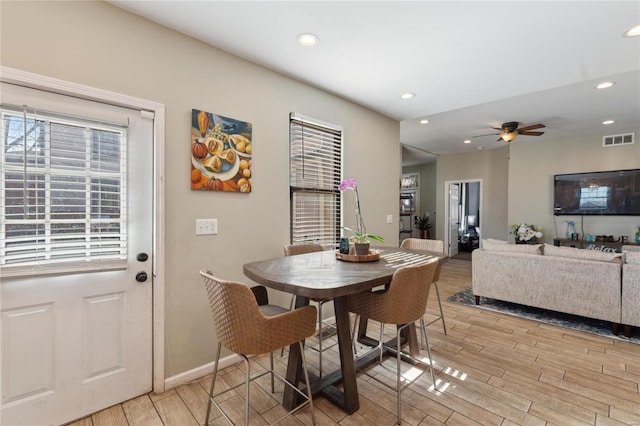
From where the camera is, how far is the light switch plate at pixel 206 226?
2204 millimetres

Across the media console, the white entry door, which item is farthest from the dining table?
the media console

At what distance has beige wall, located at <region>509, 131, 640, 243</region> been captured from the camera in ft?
17.3

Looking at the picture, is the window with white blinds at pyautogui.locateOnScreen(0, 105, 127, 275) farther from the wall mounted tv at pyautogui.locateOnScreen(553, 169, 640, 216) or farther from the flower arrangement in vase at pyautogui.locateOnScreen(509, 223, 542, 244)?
the wall mounted tv at pyautogui.locateOnScreen(553, 169, 640, 216)

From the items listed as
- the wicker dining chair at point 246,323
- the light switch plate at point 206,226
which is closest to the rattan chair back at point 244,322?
the wicker dining chair at point 246,323

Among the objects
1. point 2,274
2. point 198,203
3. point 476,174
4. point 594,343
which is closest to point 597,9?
point 594,343

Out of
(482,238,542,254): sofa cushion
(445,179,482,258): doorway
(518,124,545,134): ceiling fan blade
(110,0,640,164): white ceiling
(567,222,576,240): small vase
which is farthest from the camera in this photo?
(445,179,482,258): doorway

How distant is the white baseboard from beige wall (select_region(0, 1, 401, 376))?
4 cm

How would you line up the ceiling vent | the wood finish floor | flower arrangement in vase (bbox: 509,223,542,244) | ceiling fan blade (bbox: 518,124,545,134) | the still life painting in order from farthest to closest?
flower arrangement in vase (bbox: 509,223,542,244), the ceiling vent, ceiling fan blade (bbox: 518,124,545,134), the still life painting, the wood finish floor

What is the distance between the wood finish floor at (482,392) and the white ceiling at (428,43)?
8.33ft

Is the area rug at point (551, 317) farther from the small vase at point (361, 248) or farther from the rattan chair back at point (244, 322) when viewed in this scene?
the rattan chair back at point (244, 322)

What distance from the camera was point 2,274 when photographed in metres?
1.53

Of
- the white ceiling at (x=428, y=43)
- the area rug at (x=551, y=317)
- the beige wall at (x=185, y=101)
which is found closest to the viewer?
the beige wall at (x=185, y=101)

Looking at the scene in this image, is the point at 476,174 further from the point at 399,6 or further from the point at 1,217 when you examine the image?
the point at 1,217

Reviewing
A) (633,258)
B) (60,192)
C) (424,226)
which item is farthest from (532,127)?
(60,192)
